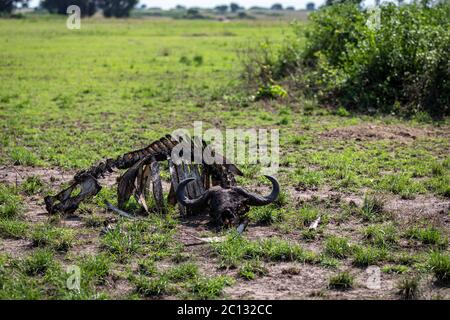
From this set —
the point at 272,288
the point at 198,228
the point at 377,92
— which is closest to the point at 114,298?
the point at 272,288

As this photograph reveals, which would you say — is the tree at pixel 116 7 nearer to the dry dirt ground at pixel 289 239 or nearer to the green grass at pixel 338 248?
the dry dirt ground at pixel 289 239

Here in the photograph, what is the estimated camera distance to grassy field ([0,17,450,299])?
17.5ft

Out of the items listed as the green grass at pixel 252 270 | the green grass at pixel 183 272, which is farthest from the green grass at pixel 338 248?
the green grass at pixel 183 272

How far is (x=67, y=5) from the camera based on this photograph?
242 feet

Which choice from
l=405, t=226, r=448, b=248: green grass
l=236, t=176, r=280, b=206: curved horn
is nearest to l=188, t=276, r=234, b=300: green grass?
l=236, t=176, r=280, b=206: curved horn

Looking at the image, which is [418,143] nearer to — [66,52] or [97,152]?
[97,152]

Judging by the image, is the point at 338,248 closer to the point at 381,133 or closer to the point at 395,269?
the point at 395,269

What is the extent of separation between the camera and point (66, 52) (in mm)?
27719

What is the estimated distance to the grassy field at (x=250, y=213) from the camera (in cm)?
534

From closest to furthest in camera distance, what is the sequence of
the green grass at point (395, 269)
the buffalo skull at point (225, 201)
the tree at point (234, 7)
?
the green grass at point (395, 269) → the buffalo skull at point (225, 201) → the tree at point (234, 7)

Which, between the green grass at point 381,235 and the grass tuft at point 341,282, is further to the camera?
the green grass at point 381,235

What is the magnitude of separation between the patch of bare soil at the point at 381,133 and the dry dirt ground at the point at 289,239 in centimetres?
346

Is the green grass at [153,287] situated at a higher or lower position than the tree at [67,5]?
lower

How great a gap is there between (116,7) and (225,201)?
79.3 m
